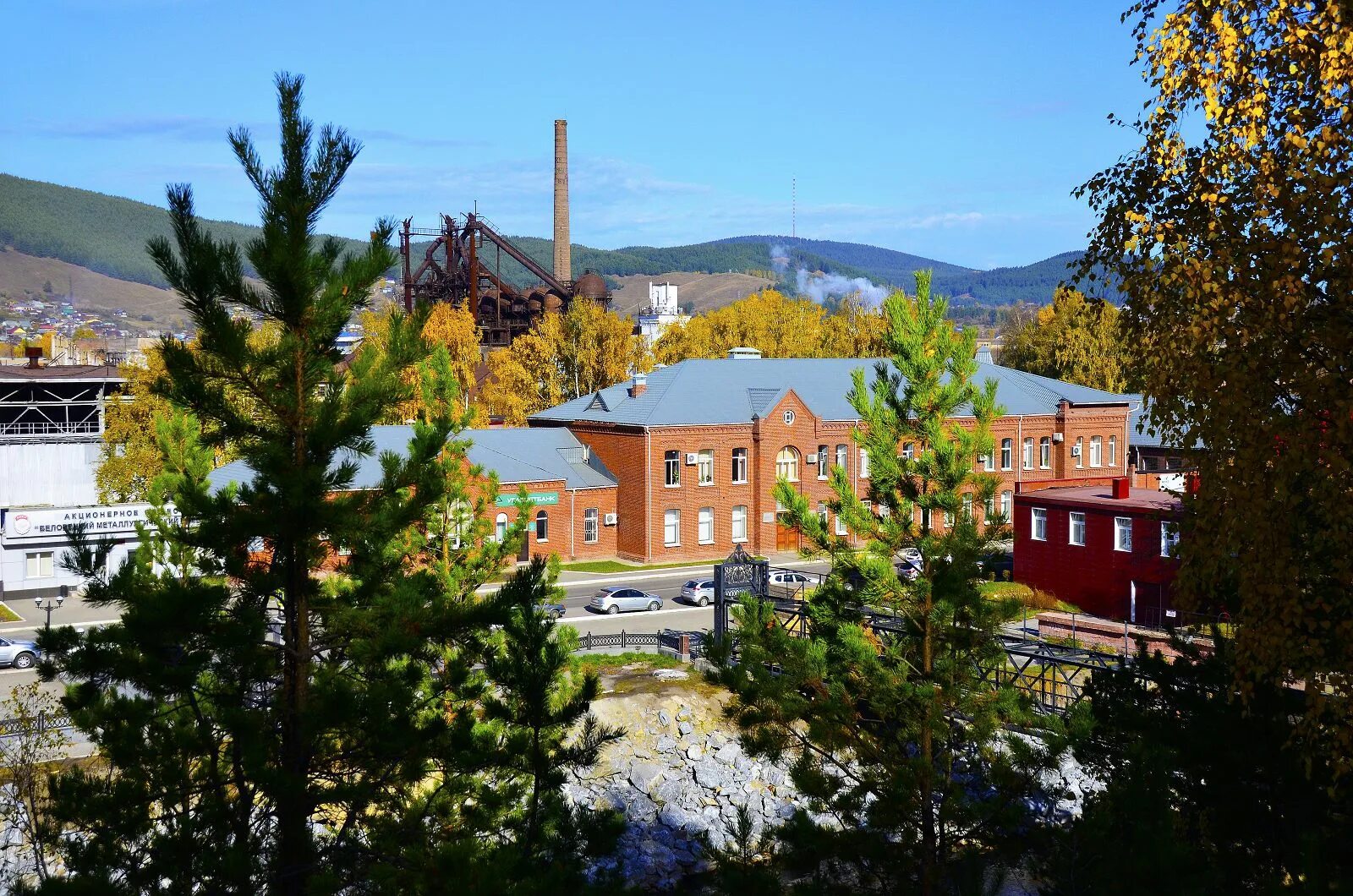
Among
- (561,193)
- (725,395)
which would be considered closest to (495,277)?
(561,193)

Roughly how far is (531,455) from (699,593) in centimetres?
1040

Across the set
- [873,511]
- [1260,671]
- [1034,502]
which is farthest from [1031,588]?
[1260,671]

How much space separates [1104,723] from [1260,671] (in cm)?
331

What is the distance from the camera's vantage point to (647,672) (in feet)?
92.6

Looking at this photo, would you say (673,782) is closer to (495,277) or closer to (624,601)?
(624,601)

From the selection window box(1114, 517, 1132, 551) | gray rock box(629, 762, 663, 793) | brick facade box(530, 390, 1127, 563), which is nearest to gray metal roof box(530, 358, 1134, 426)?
brick facade box(530, 390, 1127, 563)

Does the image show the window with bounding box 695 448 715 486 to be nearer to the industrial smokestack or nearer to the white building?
the industrial smokestack

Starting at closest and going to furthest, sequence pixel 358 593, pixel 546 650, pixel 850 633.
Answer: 1. pixel 358 593
2. pixel 546 650
3. pixel 850 633

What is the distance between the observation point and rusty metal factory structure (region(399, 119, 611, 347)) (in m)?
83.9

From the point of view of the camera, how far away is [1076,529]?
35.6 meters

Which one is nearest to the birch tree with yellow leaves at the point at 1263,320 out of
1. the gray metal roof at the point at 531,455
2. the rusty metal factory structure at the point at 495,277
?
the gray metal roof at the point at 531,455

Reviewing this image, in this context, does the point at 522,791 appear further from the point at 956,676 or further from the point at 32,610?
the point at 32,610

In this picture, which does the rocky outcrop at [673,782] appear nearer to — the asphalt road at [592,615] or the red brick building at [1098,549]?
the asphalt road at [592,615]

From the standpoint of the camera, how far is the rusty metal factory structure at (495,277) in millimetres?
83875
